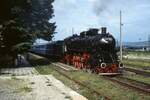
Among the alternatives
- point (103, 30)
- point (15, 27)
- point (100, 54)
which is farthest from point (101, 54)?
point (15, 27)

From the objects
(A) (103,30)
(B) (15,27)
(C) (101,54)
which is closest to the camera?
(C) (101,54)

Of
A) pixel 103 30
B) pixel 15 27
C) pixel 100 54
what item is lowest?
pixel 100 54

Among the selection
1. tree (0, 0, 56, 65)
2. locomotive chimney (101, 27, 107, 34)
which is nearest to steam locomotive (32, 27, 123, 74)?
locomotive chimney (101, 27, 107, 34)

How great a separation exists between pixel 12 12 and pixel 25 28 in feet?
7.94

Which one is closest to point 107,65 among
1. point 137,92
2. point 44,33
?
point 137,92

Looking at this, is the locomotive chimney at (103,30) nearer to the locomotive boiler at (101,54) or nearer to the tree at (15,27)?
the locomotive boiler at (101,54)

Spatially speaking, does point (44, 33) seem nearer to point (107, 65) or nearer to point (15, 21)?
point (15, 21)

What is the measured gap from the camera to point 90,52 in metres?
27.3

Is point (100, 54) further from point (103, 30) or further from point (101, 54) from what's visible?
point (103, 30)

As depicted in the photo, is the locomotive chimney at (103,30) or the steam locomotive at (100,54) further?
the locomotive chimney at (103,30)

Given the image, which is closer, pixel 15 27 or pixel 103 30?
pixel 103 30

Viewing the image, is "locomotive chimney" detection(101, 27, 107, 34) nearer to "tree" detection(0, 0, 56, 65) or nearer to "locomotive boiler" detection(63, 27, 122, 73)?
"locomotive boiler" detection(63, 27, 122, 73)

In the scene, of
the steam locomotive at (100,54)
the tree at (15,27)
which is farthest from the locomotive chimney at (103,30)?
the tree at (15,27)

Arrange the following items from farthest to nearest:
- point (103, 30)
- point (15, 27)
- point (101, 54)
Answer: point (15, 27), point (103, 30), point (101, 54)
